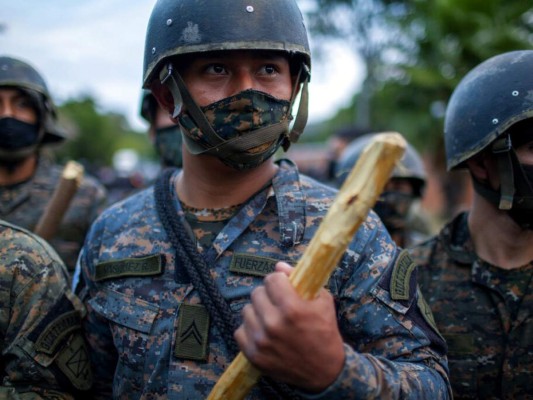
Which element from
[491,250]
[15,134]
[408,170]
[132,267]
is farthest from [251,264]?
[408,170]

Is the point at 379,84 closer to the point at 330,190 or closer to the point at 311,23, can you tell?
the point at 311,23

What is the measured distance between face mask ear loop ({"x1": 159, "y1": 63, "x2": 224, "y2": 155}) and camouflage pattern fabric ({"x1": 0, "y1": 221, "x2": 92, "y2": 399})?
81 cm

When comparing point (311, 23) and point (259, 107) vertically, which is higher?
point (311, 23)

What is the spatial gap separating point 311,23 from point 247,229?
2320cm

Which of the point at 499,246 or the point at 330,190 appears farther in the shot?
the point at 499,246

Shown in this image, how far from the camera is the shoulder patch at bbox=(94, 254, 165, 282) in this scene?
246cm

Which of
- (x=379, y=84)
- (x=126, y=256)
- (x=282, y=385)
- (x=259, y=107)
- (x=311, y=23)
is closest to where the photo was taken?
(x=282, y=385)

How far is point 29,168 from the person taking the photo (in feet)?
15.8

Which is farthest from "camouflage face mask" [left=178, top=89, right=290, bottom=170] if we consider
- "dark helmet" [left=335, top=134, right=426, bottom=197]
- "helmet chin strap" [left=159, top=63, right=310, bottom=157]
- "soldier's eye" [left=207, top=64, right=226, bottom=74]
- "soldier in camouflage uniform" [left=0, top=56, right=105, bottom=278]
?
"dark helmet" [left=335, top=134, right=426, bottom=197]

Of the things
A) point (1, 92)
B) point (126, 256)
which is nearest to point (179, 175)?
point (126, 256)

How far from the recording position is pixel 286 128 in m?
2.42

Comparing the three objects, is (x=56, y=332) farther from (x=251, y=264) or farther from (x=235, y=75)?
(x=235, y=75)

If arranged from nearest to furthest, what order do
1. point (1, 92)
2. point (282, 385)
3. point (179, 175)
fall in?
point (282, 385) < point (179, 175) < point (1, 92)

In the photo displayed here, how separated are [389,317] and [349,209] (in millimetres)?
701
